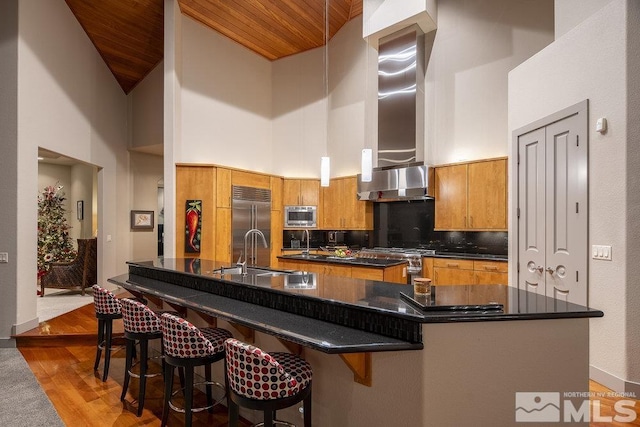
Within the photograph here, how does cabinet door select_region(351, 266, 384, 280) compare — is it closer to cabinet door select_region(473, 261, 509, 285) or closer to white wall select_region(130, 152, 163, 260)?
cabinet door select_region(473, 261, 509, 285)

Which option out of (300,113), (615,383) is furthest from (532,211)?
(300,113)

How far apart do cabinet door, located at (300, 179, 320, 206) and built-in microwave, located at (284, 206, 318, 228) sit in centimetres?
11

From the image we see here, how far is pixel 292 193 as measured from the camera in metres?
7.33

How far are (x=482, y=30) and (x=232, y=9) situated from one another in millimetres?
4059

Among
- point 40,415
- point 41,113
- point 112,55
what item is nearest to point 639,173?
point 40,415

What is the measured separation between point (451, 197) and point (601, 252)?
2840 mm

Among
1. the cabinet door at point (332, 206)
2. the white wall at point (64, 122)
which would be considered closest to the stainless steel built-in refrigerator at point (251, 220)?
the cabinet door at point (332, 206)

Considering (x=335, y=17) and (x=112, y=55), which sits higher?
(x=335, y=17)

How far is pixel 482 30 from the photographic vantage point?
5.79 metres

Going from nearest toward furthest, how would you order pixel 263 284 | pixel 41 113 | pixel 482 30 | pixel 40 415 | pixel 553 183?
pixel 263 284
pixel 40 415
pixel 553 183
pixel 41 113
pixel 482 30

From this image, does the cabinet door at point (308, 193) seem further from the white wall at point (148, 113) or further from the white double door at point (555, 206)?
the white double door at point (555, 206)

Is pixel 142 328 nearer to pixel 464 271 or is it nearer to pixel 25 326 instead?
pixel 25 326

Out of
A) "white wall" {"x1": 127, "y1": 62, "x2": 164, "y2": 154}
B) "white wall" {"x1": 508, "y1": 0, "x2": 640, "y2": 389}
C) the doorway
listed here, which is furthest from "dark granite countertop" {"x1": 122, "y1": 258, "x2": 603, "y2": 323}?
the doorway

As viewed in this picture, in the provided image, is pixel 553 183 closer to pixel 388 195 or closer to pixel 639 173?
pixel 639 173
